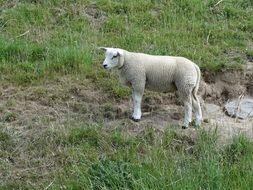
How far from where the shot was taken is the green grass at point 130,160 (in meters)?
5.12

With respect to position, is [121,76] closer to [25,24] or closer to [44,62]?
[44,62]

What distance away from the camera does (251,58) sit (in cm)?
790

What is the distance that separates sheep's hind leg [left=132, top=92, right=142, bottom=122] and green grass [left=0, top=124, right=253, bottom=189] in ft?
0.76

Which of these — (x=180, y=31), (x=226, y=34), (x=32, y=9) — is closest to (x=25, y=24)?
(x=32, y=9)

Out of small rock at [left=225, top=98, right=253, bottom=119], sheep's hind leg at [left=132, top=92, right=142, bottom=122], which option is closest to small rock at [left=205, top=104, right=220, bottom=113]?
small rock at [left=225, top=98, right=253, bottom=119]

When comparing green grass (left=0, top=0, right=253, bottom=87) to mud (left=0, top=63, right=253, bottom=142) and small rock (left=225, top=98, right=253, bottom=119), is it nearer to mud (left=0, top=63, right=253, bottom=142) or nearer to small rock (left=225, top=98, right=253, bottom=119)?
mud (left=0, top=63, right=253, bottom=142)

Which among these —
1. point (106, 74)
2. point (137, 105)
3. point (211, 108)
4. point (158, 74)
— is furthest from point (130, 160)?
point (106, 74)

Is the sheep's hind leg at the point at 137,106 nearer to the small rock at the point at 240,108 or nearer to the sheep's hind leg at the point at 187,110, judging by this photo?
the sheep's hind leg at the point at 187,110

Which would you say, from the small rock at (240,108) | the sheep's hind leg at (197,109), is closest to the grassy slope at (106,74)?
the sheep's hind leg at (197,109)

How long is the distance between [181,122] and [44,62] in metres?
1.86

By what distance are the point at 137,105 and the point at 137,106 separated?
0.04 feet

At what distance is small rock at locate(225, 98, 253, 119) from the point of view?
6.84 meters

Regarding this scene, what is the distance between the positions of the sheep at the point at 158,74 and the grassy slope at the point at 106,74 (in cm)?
37

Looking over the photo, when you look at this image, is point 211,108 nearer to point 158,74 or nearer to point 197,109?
point 197,109
